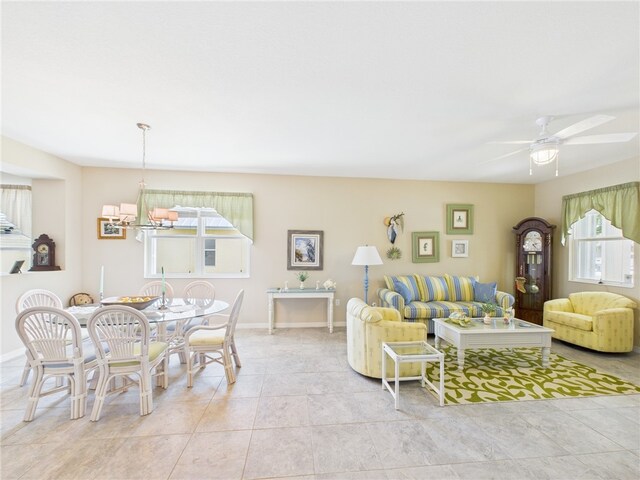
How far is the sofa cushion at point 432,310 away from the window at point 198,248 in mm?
2836

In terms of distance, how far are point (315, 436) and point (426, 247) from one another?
399 centimetres

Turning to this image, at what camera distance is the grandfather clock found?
4.73 metres

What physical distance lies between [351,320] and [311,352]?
97cm

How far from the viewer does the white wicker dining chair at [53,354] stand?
2213 millimetres

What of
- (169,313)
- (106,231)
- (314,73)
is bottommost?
(169,313)

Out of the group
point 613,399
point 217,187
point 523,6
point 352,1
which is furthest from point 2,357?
point 613,399

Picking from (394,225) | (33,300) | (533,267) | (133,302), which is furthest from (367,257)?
(33,300)

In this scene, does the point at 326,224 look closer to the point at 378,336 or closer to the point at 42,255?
the point at 378,336

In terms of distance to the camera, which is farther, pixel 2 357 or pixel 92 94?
pixel 2 357

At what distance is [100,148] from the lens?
364 cm

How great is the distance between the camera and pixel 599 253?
4402 mm

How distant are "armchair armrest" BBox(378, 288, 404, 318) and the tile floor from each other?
58.5 inches

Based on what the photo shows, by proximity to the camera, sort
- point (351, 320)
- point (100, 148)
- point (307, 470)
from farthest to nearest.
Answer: point (100, 148), point (351, 320), point (307, 470)

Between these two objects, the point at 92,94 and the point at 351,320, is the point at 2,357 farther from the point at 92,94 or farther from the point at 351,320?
the point at 351,320
